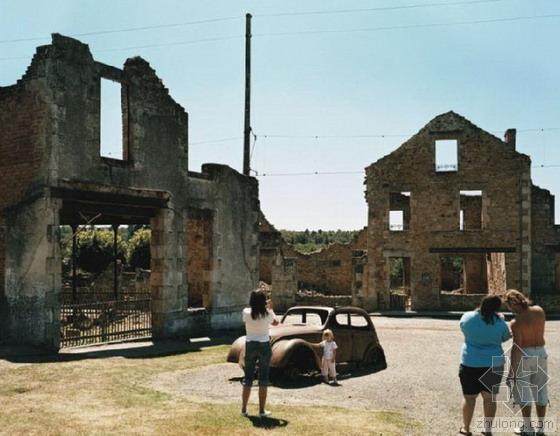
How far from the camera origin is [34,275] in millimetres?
13102

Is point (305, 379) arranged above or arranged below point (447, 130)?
below

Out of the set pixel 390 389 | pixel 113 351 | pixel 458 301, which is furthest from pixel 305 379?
pixel 458 301

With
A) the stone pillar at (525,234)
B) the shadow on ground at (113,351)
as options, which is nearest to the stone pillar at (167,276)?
the shadow on ground at (113,351)

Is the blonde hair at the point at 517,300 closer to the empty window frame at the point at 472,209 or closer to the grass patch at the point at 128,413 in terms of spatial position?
the grass patch at the point at 128,413

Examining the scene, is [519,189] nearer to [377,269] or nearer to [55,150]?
[377,269]

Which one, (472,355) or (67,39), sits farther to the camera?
(67,39)

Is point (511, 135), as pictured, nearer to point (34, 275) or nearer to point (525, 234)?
point (525, 234)

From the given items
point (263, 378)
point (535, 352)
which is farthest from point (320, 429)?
point (535, 352)

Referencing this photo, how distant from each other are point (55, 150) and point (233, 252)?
254 inches

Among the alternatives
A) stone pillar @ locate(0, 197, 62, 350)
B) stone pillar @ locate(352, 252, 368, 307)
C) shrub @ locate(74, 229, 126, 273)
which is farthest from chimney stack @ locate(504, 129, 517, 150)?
shrub @ locate(74, 229, 126, 273)

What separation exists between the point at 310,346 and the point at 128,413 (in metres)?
3.60

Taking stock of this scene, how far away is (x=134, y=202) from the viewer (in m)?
15.1

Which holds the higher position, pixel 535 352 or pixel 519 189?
pixel 519 189

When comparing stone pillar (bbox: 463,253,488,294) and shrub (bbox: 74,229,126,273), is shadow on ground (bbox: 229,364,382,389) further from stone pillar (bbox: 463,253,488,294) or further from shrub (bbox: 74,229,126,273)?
shrub (bbox: 74,229,126,273)
